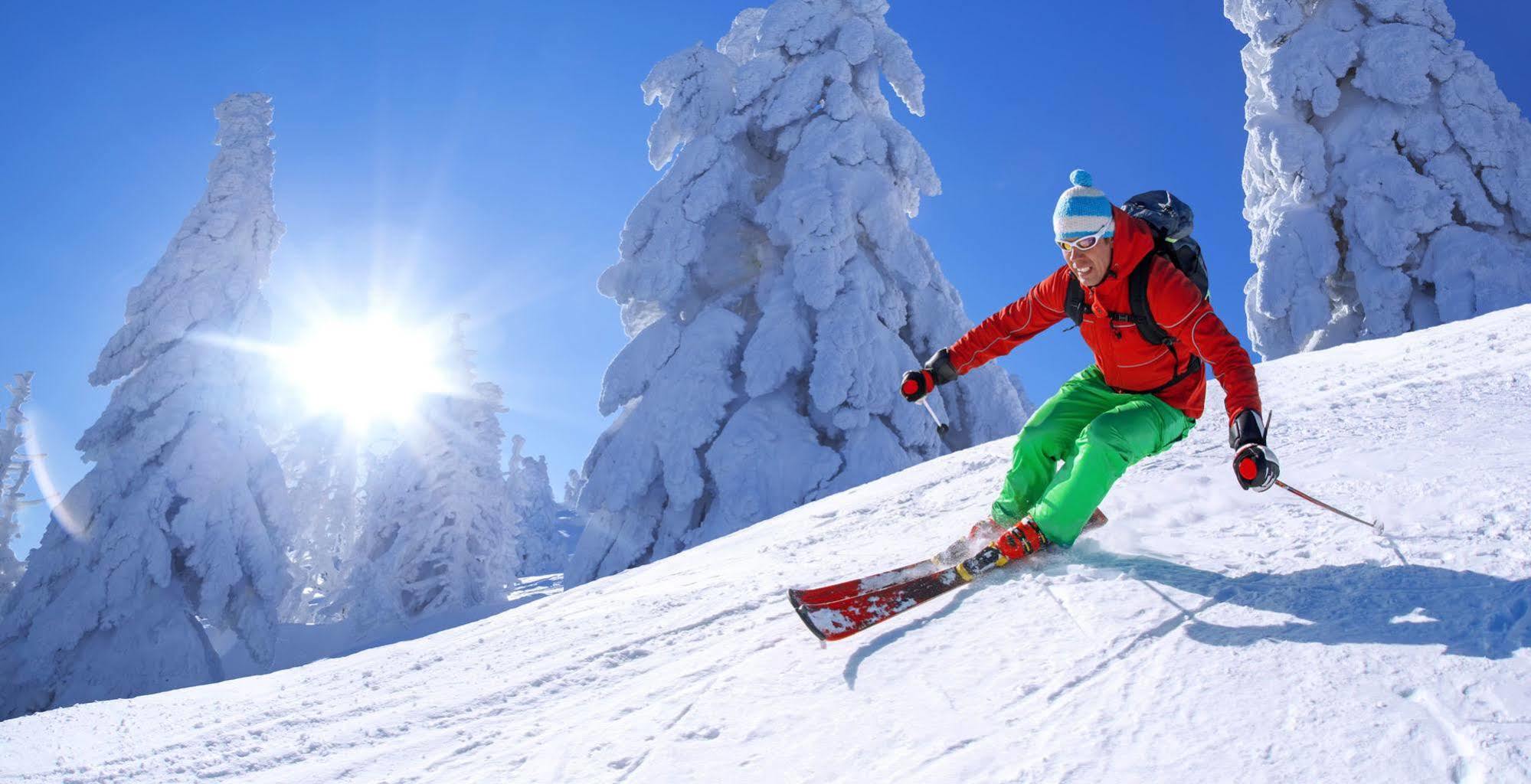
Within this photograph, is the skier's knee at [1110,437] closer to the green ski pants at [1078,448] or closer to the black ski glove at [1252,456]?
the green ski pants at [1078,448]

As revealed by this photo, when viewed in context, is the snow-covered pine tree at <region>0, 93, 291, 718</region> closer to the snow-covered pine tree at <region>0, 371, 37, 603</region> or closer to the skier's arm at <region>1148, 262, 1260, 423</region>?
the snow-covered pine tree at <region>0, 371, 37, 603</region>

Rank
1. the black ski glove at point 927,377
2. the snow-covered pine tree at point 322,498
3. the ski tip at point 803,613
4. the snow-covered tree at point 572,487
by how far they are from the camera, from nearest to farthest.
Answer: the ski tip at point 803,613
the black ski glove at point 927,377
the snow-covered pine tree at point 322,498
the snow-covered tree at point 572,487

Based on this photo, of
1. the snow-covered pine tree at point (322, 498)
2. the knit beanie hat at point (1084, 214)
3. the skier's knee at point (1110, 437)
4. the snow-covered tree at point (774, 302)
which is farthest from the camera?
the snow-covered pine tree at point (322, 498)

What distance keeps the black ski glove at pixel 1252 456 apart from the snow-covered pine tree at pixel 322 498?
39326 mm

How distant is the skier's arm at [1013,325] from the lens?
12.0 feet

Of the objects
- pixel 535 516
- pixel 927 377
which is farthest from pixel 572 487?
pixel 927 377

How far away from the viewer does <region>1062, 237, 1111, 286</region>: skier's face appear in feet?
10.4

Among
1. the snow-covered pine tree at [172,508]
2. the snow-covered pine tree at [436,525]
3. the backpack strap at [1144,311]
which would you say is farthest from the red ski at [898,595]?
the snow-covered pine tree at [172,508]

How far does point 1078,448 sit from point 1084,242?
85 cm

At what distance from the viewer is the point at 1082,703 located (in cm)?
191

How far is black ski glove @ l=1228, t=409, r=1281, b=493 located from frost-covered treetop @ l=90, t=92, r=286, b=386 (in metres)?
26.1

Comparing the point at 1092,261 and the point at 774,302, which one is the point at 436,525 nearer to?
the point at 774,302

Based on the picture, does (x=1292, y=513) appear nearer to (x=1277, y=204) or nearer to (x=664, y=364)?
(x=664, y=364)

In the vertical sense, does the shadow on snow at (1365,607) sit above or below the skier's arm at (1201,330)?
below
